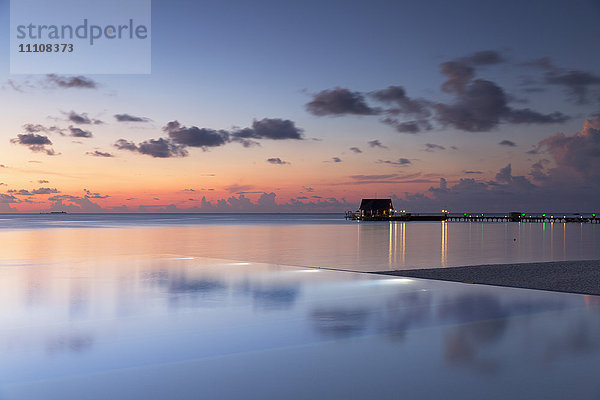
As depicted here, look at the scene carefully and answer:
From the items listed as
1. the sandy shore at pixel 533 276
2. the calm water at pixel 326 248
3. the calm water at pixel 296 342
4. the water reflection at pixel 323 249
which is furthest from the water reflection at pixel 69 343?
the calm water at pixel 326 248

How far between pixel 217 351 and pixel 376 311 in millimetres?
3393

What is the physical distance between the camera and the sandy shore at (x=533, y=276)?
11891 millimetres

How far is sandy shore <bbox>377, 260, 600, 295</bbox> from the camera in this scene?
11.9m

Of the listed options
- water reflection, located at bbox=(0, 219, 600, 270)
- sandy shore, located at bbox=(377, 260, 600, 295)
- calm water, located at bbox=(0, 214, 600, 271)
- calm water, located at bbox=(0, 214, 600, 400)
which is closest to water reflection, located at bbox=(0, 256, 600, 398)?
calm water, located at bbox=(0, 214, 600, 400)

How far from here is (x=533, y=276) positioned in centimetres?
1366

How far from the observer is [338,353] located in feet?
20.6

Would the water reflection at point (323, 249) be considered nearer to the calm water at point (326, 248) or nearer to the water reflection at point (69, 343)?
the calm water at point (326, 248)

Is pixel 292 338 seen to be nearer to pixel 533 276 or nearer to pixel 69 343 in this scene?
Result: pixel 69 343

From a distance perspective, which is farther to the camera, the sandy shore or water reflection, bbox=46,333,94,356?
the sandy shore

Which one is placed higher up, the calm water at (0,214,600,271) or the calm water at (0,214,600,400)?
the calm water at (0,214,600,400)

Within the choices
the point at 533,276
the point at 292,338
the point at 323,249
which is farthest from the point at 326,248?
the point at 292,338

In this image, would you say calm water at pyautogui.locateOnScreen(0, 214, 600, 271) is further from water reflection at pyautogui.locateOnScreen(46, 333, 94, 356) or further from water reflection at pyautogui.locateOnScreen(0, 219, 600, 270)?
water reflection at pyautogui.locateOnScreen(46, 333, 94, 356)

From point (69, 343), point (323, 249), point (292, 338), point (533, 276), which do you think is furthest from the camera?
point (323, 249)

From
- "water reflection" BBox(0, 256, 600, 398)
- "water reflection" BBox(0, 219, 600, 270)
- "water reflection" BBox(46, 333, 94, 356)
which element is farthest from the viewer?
"water reflection" BBox(0, 219, 600, 270)
